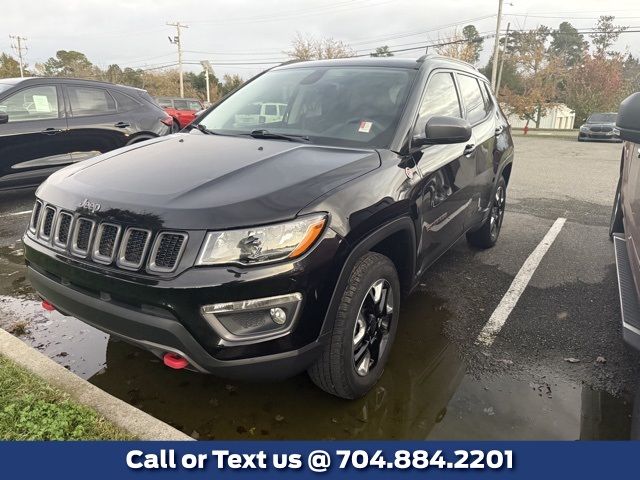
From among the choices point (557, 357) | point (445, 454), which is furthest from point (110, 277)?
point (557, 357)

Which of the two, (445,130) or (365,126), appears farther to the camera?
(365,126)

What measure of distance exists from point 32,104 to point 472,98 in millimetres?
5476

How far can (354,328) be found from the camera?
7.80 ft

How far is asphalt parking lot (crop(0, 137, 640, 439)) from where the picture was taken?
8.26 feet

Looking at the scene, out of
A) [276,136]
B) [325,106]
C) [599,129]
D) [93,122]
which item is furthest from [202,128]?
[599,129]

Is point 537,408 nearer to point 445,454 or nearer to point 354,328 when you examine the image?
point 445,454

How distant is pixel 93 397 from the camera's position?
2410 mm

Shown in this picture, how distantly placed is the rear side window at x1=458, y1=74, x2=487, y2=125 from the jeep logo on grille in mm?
3035

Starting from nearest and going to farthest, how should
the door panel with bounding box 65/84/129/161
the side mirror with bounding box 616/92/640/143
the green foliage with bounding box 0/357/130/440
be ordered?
the green foliage with bounding box 0/357/130/440
the side mirror with bounding box 616/92/640/143
the door panel with bounding box 65/84/129/161

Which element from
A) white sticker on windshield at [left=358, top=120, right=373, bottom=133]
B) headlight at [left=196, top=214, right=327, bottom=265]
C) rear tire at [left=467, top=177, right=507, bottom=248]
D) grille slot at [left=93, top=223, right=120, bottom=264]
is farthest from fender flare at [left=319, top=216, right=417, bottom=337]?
rear tire at [left=467, top=177, right=507, bottom=248]

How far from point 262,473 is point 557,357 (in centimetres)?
216

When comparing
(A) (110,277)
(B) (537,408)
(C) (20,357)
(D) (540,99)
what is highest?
(D) (540,99)

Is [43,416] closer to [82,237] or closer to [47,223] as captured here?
[82,237]

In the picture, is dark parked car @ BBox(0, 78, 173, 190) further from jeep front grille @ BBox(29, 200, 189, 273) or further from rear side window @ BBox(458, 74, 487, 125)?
rear side window @ BBox(458, 74, 487, 125)
